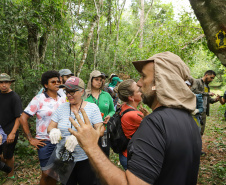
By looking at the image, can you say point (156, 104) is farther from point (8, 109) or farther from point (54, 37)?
point (54, 37)

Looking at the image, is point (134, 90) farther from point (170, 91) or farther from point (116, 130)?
point (170, 91)

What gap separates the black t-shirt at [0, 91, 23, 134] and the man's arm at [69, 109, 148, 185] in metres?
3.34

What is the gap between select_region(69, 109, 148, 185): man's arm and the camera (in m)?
0.97

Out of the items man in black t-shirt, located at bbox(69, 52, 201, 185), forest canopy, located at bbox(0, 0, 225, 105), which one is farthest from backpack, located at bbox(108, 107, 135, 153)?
forest canopy, located at bbox(0, 0, 225, 105)

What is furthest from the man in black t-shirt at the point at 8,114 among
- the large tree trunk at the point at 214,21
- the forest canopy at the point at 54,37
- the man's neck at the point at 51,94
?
the large tree trunk at the point at 214,21

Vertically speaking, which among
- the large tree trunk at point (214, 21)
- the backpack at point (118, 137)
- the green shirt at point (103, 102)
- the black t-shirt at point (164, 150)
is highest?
the large tree trunk at point (214, 21)

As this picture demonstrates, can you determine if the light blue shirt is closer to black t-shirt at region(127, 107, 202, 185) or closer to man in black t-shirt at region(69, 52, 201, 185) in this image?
man in black t-shirt at region(69, 52, 201, 185)

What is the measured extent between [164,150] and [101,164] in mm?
408

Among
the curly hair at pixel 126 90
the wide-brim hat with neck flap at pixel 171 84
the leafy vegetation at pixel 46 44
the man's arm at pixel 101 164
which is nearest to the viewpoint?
the man's arm at pixel 101 164

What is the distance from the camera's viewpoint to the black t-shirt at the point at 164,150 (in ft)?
3.28

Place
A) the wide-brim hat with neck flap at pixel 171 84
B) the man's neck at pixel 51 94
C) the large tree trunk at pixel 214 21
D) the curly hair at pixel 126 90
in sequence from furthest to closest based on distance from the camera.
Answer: the man's neck at pixel 51 94 → the curly hair at pixel 126 90 → the large tree trunk at pixel 214 21 → the wide-brim hat with neck flap at pixel 171 84

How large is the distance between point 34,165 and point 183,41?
8.17m

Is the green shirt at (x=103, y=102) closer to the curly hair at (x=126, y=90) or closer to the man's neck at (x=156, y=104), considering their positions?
the curly hair at (x=126, y=90)

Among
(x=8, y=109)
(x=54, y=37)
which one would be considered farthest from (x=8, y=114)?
(x=54, y=37)
